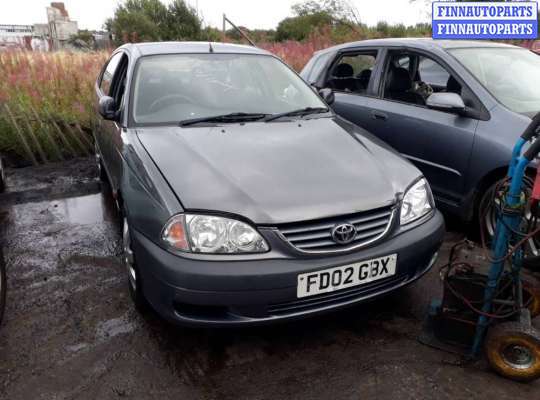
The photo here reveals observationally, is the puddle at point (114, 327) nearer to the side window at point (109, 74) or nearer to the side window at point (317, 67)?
the side window at point (109, 74)

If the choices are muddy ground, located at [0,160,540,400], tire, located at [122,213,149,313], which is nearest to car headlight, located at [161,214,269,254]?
tire, located at [122,213,149,313]

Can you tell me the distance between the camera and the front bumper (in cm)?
207

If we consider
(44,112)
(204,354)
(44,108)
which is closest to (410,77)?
(204,354)

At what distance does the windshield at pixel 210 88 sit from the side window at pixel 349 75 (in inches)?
60.4

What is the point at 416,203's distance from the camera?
258cm

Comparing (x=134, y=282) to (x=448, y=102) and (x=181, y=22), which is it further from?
(x=181, y=22)

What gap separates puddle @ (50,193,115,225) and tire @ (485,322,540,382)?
3306 mm

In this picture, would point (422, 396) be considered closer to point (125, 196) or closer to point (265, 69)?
point (125, 196)

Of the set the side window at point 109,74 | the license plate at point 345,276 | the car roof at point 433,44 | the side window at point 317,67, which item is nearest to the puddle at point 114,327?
the license plate at point 345,276

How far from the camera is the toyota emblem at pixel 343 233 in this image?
219 cm

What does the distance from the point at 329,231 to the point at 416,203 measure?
2.13ft

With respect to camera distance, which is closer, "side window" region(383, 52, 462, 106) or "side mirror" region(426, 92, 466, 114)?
"side mirror" region(426, 92, 466, 114)

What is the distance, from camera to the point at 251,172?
2.43 metres
